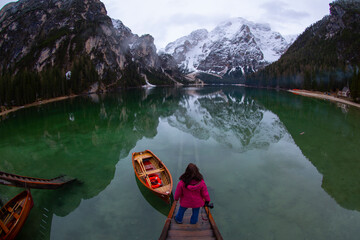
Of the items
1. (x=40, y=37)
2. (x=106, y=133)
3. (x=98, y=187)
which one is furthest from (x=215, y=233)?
(x=40, y=37)

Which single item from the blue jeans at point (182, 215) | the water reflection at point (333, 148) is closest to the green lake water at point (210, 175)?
the water reflection at point (333, 148)

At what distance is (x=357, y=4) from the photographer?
16725 centimetres

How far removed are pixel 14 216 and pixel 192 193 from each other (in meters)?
9.70

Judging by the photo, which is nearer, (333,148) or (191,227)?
(191,227)

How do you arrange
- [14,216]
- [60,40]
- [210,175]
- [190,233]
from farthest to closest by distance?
[60,40], [210,175], [14,216], [190,233]

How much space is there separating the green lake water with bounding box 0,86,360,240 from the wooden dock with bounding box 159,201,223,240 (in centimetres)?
232

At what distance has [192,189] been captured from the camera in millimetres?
8727

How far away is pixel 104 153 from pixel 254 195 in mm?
16546

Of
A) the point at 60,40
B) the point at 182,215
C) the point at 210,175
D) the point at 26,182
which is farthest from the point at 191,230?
the point at 60,40

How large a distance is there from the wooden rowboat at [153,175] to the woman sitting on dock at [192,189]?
3.95m

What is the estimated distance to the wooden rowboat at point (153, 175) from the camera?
13.5 m

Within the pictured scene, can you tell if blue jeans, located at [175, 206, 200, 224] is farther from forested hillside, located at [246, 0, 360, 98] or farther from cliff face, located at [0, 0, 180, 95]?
cliff face, located at [0, 0, 180, 95]

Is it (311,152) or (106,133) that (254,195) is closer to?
(311,152)

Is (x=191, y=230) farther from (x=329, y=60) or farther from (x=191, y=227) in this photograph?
(x=329, y=60)
